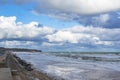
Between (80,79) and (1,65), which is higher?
(1,65)

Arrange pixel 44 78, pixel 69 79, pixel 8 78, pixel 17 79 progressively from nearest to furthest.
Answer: pixel 8 78 → pixel 17 79 → pixel 44 78 → pixel 69 79

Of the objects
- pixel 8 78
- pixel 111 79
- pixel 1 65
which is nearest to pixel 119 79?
pixel 111 79

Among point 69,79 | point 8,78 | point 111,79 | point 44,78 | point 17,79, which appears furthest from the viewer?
point 111,79

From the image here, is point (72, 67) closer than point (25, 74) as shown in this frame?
No

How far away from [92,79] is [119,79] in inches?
132

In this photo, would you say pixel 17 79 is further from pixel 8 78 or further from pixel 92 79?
pixel 92 79

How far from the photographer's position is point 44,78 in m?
25.8

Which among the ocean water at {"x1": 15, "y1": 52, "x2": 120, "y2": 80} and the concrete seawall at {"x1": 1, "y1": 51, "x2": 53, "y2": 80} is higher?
the concrete seawall at {"x1": 1, "y1": 51, "x2": 53, "y2": 80}

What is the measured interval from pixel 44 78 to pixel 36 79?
1115mm

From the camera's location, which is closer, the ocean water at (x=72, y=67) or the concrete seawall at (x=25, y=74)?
the concrete seawall at (x=25, y=74)

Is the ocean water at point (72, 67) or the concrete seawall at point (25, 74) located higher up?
the concrete seawall at point (25, 74)

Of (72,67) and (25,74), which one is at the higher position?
(25,74)

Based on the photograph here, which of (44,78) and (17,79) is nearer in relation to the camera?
(17,79)

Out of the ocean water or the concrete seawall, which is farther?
the ocean water
